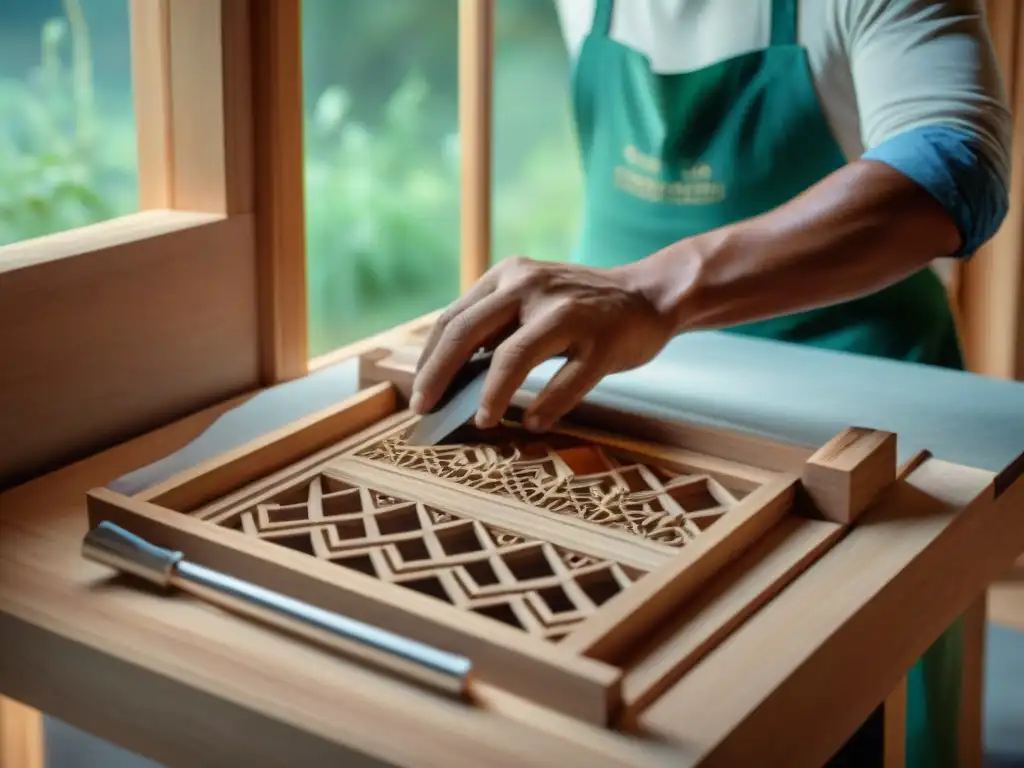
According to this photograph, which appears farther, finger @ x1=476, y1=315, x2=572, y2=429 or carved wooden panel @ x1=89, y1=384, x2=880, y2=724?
finger @ x1=476, y1=315, x2=572, y2=429

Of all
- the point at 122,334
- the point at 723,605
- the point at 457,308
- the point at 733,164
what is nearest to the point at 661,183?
the point at 733,164

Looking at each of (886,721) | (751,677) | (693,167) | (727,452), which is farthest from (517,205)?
(751,677)

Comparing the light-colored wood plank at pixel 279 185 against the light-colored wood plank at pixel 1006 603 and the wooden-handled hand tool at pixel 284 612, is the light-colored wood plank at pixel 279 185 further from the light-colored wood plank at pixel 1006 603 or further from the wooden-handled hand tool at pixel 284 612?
the light-colored wood plank at pixel 1006 603

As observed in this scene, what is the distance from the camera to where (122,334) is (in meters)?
0.88

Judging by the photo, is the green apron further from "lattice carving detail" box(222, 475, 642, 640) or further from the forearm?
"lattice carving detail" box(222, 475, 642, 640)

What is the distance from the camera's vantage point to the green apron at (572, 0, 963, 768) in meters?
1.20

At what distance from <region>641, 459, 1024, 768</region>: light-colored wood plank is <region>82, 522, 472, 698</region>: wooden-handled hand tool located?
0.10 metres

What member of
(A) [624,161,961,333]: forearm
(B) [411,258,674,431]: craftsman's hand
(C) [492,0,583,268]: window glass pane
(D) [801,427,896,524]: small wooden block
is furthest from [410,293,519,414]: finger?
(C) [492,0,583,268]: window glass pane

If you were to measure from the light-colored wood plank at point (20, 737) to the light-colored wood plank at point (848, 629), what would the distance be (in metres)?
0.48

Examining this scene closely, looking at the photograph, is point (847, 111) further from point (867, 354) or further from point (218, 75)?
point (218, 75)

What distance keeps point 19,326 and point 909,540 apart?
54 centimetres

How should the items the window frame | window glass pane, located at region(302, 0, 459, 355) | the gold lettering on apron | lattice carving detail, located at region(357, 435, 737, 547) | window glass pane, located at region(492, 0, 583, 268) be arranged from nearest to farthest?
lattice carving detail, located at region(357, 435, 737, 547) < the window frame < window glass pane, located at region(302, 0, 459, 355) < the gold lettering on apron < window glass pane, located at region(492, 0, 583, 268)

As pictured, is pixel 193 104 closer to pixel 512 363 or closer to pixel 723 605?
pixel 512 363

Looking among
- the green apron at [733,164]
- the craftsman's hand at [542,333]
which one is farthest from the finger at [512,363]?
the green apron at [733,164]
